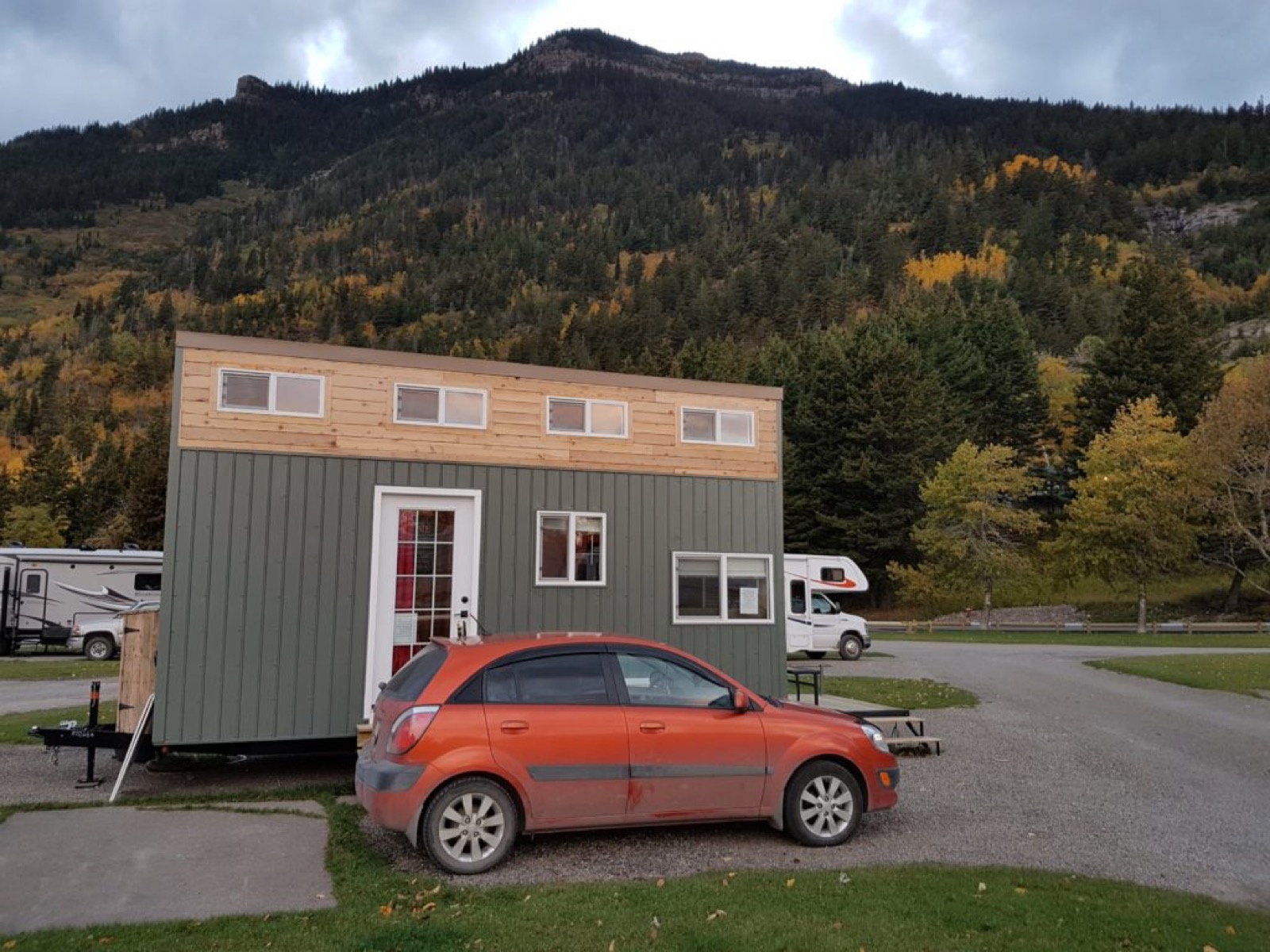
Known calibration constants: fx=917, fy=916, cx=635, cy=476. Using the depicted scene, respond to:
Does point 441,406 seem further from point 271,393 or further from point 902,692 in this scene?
point 902,692

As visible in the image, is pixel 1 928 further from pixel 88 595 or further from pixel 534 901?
pixel 88 595

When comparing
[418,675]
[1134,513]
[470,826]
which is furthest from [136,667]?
[1134,513]

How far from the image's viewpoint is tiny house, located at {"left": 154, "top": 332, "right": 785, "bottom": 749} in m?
9.31

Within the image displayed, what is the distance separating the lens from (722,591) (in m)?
11.5

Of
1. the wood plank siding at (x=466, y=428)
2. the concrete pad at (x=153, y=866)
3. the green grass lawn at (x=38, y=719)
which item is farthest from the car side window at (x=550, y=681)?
the green grass lawn at (x=38, y=719)

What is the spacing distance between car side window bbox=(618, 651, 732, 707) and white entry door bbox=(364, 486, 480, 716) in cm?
362

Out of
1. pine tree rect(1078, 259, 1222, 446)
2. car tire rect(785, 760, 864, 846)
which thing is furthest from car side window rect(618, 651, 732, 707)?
pine tree rect(1078, 259, 1222, 446)

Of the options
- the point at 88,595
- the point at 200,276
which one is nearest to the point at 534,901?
the point at 88,595

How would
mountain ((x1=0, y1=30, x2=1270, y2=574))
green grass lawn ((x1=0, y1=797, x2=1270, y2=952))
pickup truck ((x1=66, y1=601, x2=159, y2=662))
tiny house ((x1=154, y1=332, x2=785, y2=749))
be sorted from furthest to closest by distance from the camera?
mountain ((x1=0, y1=30, x2=1270, y2=574)) → pickup truck ((x1=66, y1=601, x2=159, y2=662)) → tiny house ((x1=154, y1=332, x2=785, y2=749)) → green grass lawn ((x1=0, y1=797, x2=1270, y2=952))

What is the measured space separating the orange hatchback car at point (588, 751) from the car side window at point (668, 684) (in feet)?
0.04

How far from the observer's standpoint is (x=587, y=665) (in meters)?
6.84

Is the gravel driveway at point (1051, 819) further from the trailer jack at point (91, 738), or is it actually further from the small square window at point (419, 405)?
the small square window at point (419, 405)

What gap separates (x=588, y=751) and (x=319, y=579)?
177 inches

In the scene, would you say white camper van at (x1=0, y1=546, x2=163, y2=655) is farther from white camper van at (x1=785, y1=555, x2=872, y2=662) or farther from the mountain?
the mountain
